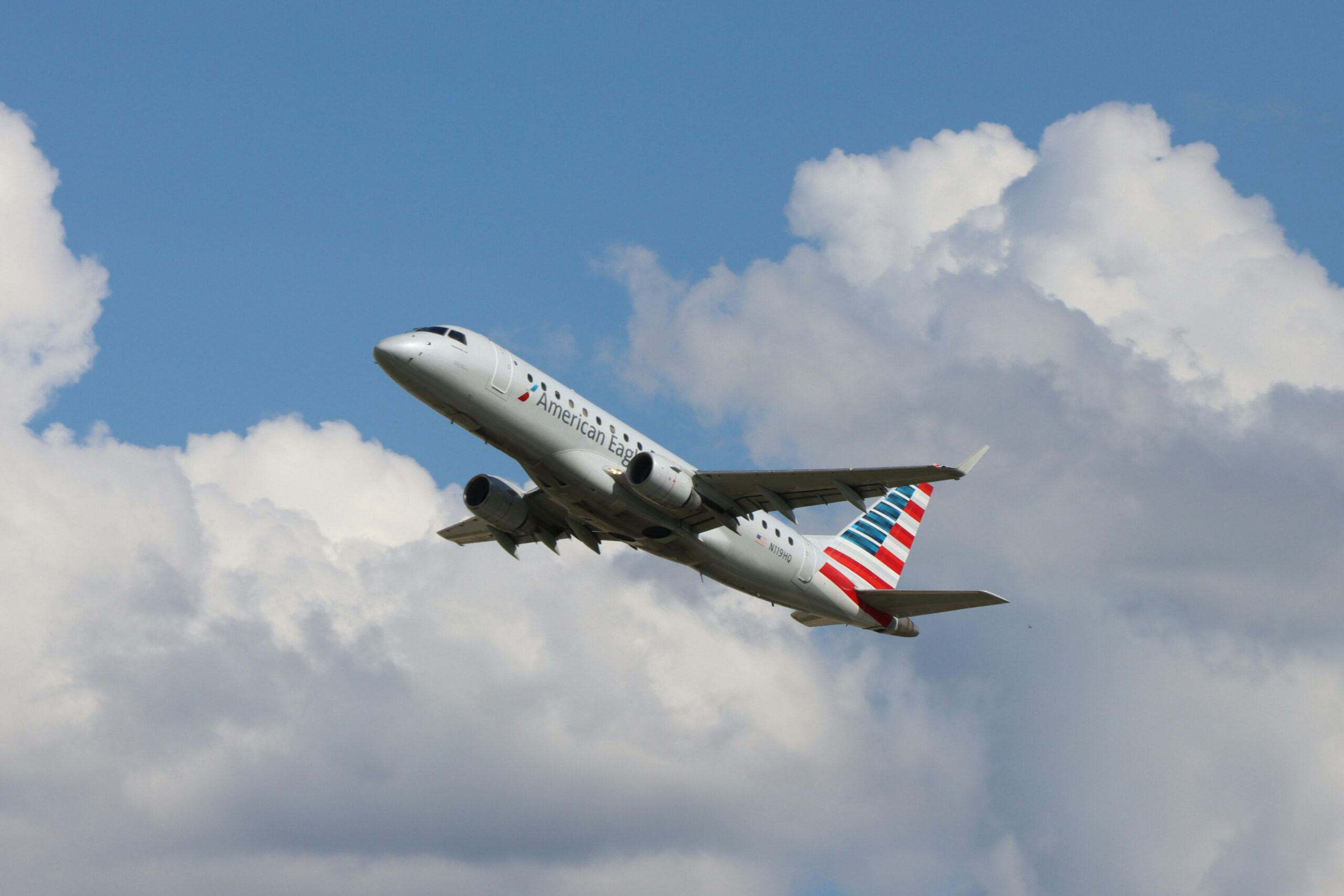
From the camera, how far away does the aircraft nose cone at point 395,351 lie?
4616 centimetres

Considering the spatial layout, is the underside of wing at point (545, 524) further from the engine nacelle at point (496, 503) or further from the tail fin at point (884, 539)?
the tail fin at point (884, 539)

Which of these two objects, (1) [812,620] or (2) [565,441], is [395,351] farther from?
(1) [812,620]

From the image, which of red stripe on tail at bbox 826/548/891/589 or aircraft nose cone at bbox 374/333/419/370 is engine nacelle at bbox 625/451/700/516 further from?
red stripe on tail at bbox 826/548/891/589

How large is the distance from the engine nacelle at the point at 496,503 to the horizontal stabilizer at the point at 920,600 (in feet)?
44.2

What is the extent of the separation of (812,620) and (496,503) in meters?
13.7

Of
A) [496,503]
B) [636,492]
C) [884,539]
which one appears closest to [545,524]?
[496,503]

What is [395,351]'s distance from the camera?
46156 mm

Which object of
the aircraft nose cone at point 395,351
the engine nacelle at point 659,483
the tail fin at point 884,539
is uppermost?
the tail fin at point 884,539

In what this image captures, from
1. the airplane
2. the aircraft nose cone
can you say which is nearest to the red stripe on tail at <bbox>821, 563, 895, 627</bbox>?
the airplane

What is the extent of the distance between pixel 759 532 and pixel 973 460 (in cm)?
941

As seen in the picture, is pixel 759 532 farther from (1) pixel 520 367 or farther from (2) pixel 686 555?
(1) pixel 520 367

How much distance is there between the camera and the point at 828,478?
48.2 meters

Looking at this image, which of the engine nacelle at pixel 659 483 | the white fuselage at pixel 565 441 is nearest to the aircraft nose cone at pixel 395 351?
the white fuselage at pixel 565 441

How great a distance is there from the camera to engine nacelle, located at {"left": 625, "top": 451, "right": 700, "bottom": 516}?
4850 cm
